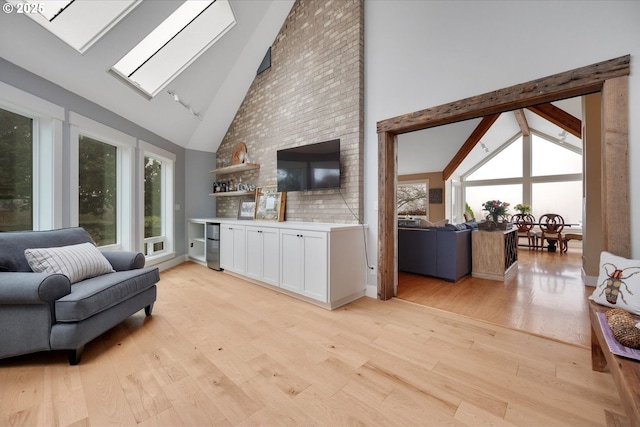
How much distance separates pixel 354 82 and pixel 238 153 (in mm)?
2876

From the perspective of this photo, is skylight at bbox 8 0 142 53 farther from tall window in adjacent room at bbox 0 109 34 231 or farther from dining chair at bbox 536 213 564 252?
dining chair at bbox 536 213 564 252

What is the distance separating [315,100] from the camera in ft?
12.6

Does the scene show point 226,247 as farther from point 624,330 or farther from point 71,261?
point 624,330

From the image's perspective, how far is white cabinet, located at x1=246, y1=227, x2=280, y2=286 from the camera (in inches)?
135

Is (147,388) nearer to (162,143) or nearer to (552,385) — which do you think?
(552,385)

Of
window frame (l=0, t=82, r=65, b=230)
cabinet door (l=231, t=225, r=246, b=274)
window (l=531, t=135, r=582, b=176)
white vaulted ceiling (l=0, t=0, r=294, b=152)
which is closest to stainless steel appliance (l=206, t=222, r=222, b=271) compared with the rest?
cabinet door (l=231, t=225, r=246, b=274)

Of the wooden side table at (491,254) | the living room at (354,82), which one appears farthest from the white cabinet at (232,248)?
the wooden side table at (491,254)

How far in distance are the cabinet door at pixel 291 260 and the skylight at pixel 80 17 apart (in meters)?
2.79

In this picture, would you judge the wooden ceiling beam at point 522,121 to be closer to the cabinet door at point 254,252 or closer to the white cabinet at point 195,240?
the cabinet door at point 254,252

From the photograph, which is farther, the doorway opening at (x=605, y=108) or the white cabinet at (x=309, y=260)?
the white cabinet at (x=309, y=260)

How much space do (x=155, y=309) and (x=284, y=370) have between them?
189 cm

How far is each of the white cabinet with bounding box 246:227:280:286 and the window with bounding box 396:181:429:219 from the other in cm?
648

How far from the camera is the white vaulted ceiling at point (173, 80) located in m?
2.50

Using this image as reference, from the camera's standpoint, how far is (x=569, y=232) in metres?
7.66
